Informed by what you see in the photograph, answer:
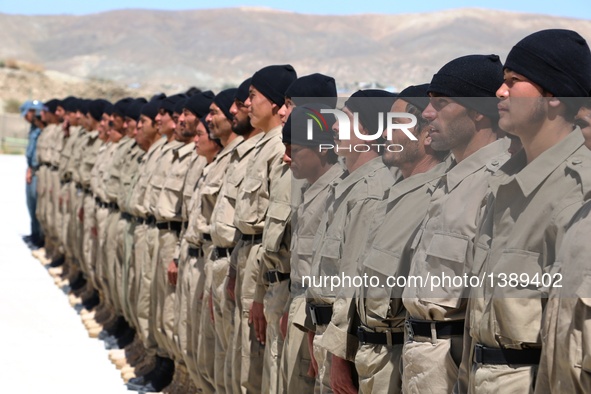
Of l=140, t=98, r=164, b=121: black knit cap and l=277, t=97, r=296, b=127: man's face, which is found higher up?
l=277, t=97, r=296, b=127: man's face

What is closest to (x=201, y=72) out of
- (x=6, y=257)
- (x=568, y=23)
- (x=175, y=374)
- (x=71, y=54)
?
(x=71, y=54)

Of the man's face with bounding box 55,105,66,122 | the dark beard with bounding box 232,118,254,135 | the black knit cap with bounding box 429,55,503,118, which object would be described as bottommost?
the man's face with bounding box 55,105,66,122

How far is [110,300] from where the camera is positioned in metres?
11.4

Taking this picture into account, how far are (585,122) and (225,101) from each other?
4.32m

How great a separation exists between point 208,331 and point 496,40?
3419 inches

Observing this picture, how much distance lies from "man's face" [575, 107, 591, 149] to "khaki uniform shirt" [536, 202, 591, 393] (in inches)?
11.0

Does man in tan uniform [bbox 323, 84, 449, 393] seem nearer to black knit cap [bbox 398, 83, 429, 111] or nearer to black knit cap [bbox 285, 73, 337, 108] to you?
black knit cap [bbox 398, 83, 429, 111]

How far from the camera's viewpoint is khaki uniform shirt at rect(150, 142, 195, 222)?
8484 millimetres

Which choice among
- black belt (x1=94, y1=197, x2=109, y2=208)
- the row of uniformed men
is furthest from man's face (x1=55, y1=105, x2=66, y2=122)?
the row of uniformed men

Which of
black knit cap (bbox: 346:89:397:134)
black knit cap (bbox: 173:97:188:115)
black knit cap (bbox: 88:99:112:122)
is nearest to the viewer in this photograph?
black knit cap (bbox: 346:89:397:134)

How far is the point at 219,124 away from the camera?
24.3 feet

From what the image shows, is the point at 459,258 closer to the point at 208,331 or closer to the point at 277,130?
the point at 277,130

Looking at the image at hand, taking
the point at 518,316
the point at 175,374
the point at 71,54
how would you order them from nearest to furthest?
the point at 518,316 → the point at 175,374 → the point at 71,54

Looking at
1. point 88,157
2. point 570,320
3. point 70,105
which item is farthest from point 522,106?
point 70,105
